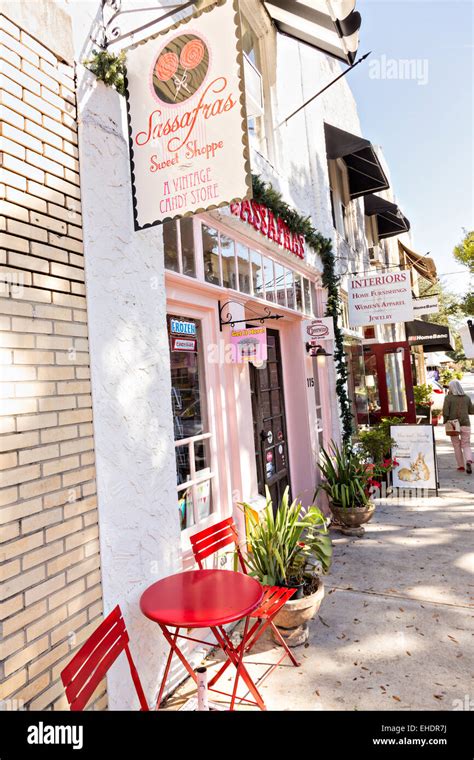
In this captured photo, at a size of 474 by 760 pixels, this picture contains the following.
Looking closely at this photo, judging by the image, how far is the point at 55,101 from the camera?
250 centimetres

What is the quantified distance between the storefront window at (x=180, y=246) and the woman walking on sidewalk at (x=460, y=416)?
6.76 metres

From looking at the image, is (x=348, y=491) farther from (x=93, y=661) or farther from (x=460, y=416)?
(x=93, y=661)

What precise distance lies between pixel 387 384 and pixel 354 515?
4582 mm

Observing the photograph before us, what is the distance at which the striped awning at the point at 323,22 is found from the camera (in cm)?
464

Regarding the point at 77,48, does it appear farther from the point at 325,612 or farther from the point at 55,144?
the point at 325,612

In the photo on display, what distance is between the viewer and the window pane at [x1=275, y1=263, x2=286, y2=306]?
5.86 metres

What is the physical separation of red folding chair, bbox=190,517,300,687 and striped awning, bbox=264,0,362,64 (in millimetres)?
5075

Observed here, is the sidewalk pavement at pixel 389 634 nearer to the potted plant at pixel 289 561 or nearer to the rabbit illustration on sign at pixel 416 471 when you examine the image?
the potted plant at pixel 289 561

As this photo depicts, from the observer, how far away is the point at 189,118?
249cm

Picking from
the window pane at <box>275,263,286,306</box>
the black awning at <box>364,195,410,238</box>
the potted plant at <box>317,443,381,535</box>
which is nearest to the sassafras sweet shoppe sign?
the window pane at <box>275,263,286,306</box>

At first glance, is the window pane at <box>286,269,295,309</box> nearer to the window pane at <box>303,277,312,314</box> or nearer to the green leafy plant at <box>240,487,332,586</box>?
the window pane at <box>303,277,312,314</box>

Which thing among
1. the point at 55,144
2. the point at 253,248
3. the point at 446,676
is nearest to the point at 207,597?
the point at 446,676

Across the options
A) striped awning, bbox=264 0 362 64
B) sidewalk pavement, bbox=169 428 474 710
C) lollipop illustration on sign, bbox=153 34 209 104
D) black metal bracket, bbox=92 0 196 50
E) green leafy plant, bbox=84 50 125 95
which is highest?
striped awning, bbox=264 0 362 64

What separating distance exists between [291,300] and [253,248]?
1.32 meters
